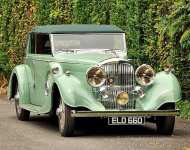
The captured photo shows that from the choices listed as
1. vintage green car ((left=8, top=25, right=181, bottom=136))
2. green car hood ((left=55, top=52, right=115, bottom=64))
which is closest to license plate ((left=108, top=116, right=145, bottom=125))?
vintage green car ((left=8, top=25, right=181, bottom=136))

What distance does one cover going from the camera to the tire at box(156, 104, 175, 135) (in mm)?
11992

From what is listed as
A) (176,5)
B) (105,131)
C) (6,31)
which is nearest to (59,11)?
(6,31)

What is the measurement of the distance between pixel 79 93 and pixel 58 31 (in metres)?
2.04

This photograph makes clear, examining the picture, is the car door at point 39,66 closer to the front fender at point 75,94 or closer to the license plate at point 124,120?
the front fender at point 75,94

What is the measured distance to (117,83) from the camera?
12.0m

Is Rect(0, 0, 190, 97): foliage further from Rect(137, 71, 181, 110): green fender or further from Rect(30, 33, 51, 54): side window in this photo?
Rect(30, 33, 51, 54): side window

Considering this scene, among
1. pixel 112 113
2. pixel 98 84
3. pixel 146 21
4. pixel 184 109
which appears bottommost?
pixel 184 109

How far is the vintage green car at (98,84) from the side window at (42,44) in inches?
1.0

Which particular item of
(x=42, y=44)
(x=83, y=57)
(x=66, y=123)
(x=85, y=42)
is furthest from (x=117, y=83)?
(x=42, y=44)

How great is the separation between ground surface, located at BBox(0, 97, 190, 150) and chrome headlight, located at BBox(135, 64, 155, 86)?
86cm

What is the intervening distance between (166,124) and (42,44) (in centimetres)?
319

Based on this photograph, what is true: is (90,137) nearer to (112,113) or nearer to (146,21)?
(112,113)

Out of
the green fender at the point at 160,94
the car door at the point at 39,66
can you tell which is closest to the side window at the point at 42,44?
the car door at the point at 39,66

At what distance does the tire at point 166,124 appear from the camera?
12.0 m
